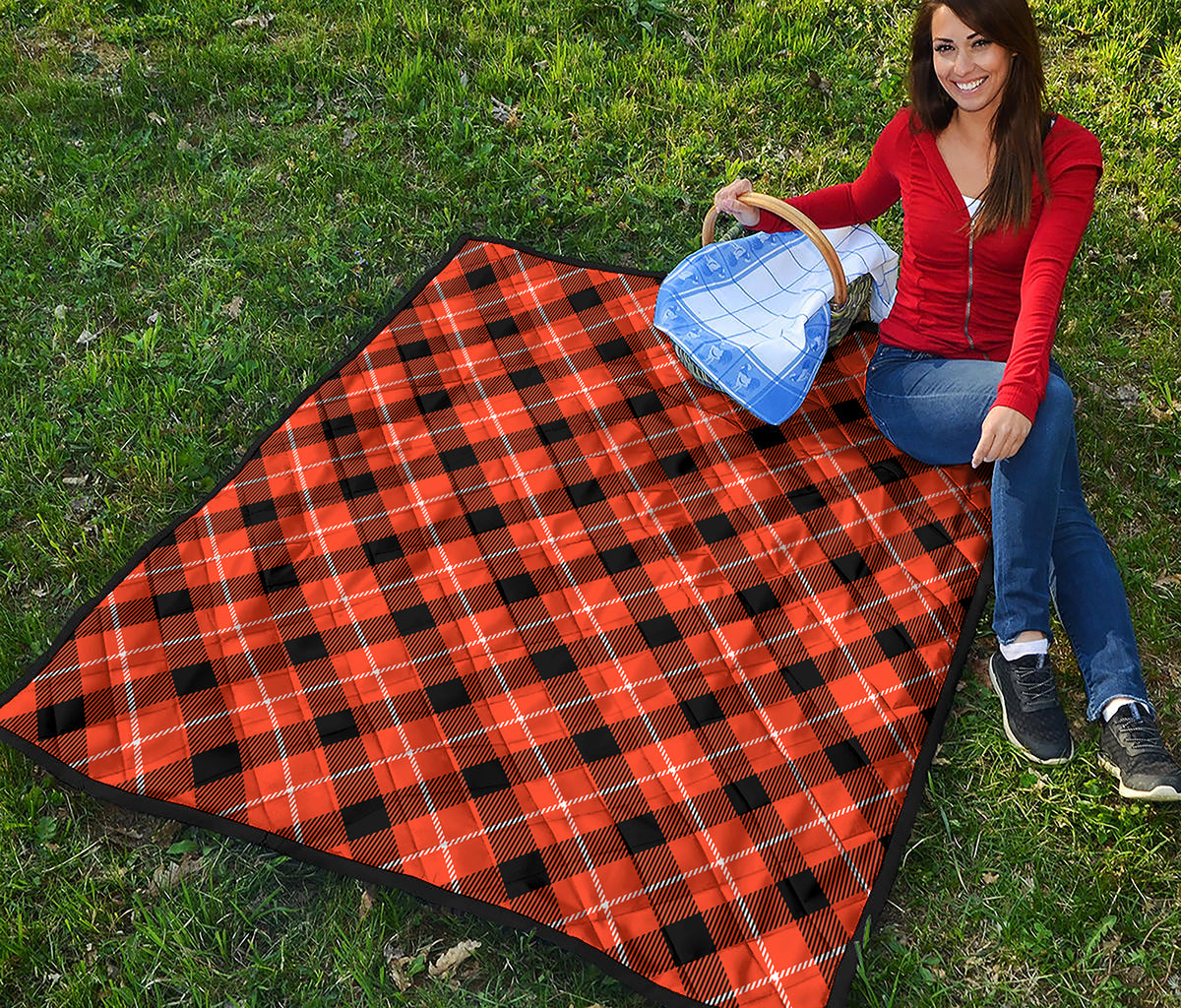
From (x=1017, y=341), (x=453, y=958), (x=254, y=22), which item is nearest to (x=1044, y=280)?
(x=1017, y=341)

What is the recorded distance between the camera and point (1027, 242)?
2689 mm

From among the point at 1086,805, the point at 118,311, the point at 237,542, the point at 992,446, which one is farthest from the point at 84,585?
the point at 1086,805

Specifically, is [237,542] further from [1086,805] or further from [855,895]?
[1086,805]

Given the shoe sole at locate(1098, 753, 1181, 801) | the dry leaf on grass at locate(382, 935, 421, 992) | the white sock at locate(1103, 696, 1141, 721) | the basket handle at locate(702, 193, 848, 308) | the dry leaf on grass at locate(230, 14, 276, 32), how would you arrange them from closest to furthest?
the dry leaf on grass at locate(382, 935, 421, 992) → the shoe sole at locate(1098, 753, 1181, 801) → the white sock at locate(1103, 696, 1141, 721) → the basket handle at locate(702, 193, 848, 308) → the dry leaf on grass at locate(230, 14, 276, 32)

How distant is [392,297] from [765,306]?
1.39 metres

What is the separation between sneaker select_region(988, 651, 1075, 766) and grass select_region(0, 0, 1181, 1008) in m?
0.06

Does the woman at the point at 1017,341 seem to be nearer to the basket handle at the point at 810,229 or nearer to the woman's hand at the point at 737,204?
the basket handle at the point at 810,229

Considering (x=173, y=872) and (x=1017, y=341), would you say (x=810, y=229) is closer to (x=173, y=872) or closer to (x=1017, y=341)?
(x=1017, y=341)

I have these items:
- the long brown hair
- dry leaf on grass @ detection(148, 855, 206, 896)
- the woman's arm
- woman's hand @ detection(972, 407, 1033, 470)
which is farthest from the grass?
the long brown hair

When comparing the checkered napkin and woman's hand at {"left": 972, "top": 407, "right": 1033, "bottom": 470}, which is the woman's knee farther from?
the checkered napkin

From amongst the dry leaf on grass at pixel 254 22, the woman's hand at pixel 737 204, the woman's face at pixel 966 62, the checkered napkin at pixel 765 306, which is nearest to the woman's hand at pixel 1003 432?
the checkered napkin at pixel 765 306

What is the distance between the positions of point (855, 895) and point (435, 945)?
0.99 meters

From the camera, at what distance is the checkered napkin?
309 centimetres

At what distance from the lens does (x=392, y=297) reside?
12.3 ft
